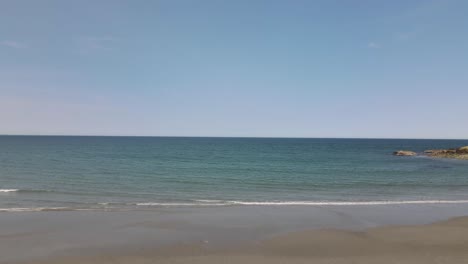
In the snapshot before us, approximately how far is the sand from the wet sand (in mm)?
26

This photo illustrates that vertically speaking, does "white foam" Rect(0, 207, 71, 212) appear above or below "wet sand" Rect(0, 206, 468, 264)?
below

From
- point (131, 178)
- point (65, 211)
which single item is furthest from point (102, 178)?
point (65, 211)

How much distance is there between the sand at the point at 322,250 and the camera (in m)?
9.61

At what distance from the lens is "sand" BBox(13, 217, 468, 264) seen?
9609 mm

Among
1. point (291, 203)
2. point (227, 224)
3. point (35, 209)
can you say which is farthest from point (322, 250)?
point (35, 209)

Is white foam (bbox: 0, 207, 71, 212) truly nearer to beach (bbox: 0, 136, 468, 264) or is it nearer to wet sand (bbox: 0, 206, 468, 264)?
beach (bbox: 0, 136, 468, 264)

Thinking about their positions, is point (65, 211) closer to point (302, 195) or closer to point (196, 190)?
point (196, 190)

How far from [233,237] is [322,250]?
9.86ft

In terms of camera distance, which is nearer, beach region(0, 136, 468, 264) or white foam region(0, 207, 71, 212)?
beach region(0, 136, 468, 264)

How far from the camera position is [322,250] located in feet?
34.8

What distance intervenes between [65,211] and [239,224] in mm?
8316

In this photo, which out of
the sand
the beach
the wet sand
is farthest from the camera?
the beach

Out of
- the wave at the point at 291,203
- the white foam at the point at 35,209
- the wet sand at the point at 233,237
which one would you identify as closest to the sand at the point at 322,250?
the wet sand at the point at 233,237

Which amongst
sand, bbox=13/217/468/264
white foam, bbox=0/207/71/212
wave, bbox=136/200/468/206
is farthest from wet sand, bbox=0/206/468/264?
wave, bbox=136/200/468/206
